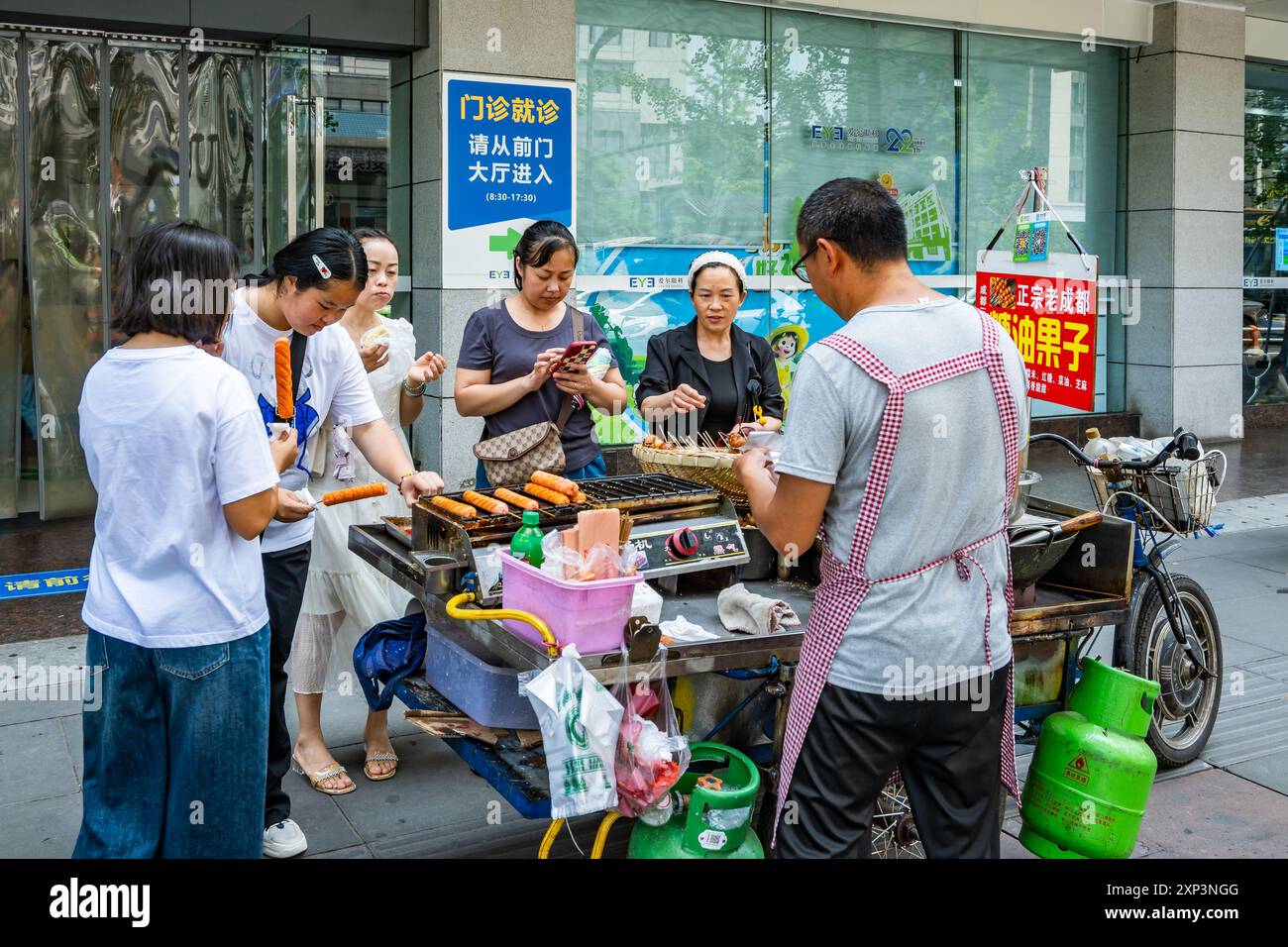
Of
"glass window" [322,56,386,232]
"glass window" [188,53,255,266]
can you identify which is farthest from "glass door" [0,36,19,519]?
"glass window" [322,56,386,232]

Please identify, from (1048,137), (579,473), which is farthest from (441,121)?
(1048,137)

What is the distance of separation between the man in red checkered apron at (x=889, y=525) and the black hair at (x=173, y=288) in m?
1.38

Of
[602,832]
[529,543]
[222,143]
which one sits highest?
[222,143]

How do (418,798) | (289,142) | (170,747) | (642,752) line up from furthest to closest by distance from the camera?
Result: (289,142)
(418,798)
(642,752)
(170,747)

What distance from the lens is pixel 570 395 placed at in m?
5.26

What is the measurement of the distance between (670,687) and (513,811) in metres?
1.16

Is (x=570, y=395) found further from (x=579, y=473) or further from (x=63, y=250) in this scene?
(x=63, y=250)

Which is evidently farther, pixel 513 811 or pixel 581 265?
pixel 581 265

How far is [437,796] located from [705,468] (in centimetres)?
168

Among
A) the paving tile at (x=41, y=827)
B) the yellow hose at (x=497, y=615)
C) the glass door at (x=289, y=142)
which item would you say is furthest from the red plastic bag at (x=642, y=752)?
the glass door at (x=289, y=142)

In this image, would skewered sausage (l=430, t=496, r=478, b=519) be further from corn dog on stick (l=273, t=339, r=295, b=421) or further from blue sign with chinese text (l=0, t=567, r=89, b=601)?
blue sign with chinese text (l=0, t=567, r=89, b=601)

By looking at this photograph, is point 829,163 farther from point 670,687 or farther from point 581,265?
point 670,687
